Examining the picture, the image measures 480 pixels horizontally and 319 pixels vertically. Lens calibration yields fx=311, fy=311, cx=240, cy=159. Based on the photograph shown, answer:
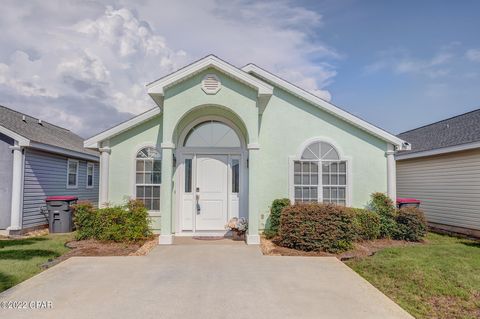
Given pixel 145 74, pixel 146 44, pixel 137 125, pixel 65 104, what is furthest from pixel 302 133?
pixel 65 104

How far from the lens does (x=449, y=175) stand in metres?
11.1

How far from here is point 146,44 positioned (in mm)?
17000

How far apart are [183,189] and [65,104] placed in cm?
2150

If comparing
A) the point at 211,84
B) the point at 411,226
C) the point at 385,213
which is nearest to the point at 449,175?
the point at 411,226

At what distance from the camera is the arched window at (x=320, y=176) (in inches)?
381

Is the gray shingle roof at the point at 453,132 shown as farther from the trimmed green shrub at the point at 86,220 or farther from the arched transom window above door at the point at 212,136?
the trimmed green shrub at the point at 86,220

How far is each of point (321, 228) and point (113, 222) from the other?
213 inches

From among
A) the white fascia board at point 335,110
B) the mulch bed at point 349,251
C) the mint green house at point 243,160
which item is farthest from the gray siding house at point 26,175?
the white fascia board at point 335,110

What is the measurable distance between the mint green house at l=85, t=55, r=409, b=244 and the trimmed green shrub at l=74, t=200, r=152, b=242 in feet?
3.23

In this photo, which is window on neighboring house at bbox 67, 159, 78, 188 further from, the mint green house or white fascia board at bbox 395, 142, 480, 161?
white fascia board at bbox 395, 142, 480, 161

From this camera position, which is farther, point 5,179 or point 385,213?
point 5,179

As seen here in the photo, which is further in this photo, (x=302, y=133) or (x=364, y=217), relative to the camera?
(x=302, y=133)

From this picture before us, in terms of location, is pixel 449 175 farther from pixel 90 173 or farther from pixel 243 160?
pixel 90 173

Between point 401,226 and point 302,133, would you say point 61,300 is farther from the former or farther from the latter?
point 401,226
